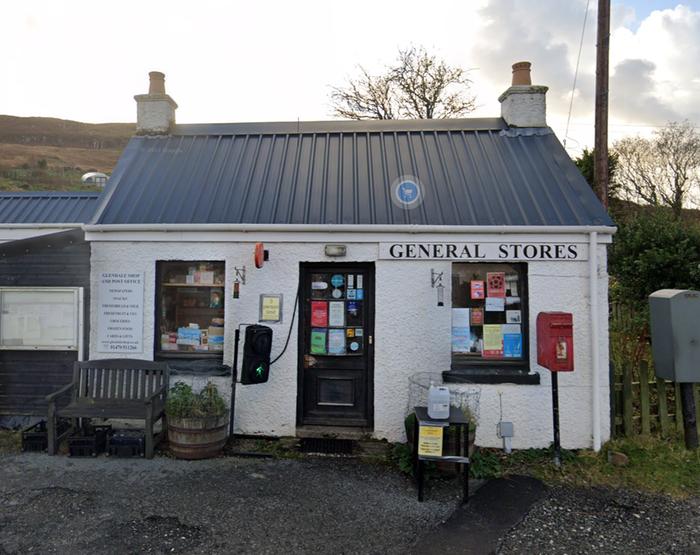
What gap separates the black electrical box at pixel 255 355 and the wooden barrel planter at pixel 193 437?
62cm

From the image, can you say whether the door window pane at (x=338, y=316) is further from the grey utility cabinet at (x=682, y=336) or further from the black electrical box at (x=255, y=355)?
the grey utility cabinet at (x=682, y=336)

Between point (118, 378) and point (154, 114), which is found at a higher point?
point (154, 114)

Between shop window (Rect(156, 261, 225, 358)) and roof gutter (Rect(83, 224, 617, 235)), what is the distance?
53 centimetres

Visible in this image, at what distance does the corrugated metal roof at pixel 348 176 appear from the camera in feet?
19.6

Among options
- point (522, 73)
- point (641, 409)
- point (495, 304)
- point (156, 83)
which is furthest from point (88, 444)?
point (522, 73)

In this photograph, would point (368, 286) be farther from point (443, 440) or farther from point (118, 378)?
point (118, 378)

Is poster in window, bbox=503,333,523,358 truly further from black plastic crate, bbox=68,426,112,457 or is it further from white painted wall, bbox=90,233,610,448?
black plastic crate, bbox=68,426,112,457

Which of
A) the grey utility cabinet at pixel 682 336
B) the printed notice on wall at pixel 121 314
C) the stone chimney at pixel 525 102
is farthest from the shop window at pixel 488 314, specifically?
the printed notice on wall at pixel 121 314

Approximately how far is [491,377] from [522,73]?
492cm

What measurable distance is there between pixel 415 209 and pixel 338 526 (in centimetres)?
383

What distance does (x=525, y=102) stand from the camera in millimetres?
7141

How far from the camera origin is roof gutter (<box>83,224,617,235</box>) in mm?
5586

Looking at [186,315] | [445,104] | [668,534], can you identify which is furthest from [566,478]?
[445,104]

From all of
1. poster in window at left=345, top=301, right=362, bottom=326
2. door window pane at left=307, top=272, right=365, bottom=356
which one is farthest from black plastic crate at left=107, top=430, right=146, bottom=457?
poster in window at left=345, top=301, right=362, bottom=326
